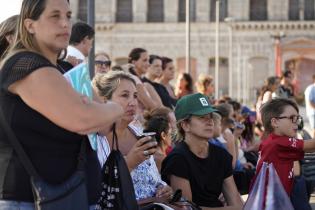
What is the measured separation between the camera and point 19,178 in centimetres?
336

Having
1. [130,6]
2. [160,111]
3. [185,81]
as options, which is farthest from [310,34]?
[160,111]

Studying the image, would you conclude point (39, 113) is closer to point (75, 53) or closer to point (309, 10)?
point (75, 53)

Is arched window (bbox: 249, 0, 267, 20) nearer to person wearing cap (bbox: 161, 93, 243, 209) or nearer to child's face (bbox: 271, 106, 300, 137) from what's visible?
child's face (bbox: 271, 106, 300, 137)

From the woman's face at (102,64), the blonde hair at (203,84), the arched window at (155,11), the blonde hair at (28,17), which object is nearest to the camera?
the blonde hair at (28,17)

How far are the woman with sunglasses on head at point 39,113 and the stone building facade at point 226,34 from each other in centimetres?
4246

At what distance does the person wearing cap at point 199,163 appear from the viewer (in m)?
5.68

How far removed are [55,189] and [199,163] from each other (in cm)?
248

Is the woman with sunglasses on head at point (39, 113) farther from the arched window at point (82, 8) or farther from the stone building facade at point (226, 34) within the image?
the arched window at point (82, 8)

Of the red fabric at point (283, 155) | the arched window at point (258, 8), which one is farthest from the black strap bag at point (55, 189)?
the arched window at point (258, 8)

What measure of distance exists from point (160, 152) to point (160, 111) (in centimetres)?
60

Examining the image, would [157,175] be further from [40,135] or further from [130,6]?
[130,6]

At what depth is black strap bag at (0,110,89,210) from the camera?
3338 mm

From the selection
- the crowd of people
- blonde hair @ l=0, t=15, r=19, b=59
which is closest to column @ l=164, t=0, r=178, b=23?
the crowd of people

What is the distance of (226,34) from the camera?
4728cm
